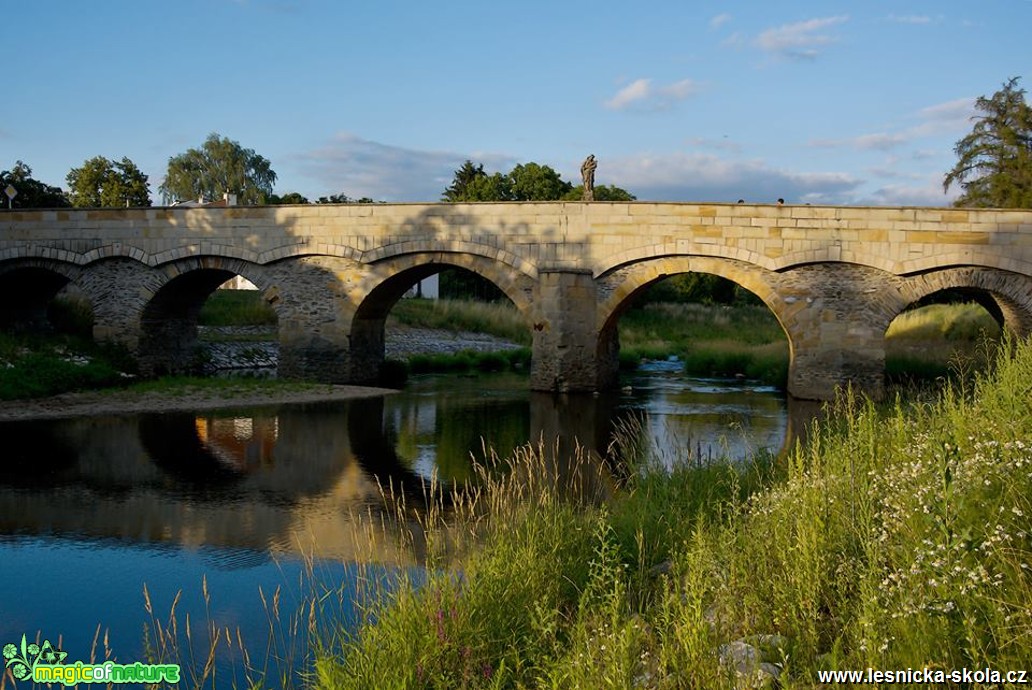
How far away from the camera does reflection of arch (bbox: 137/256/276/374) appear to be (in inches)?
816

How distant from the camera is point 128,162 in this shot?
142 ft

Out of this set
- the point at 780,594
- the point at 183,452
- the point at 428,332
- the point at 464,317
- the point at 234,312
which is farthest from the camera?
the point at 464,317

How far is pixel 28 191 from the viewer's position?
1308 inches

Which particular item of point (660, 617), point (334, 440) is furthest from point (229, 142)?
point (660, 617)

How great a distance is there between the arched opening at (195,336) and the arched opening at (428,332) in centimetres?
260

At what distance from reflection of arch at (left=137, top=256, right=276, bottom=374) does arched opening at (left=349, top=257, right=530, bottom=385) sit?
7.99ft

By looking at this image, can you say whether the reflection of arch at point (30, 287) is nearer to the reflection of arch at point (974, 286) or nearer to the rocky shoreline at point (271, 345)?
the rocky shoreline at point (271, 345)

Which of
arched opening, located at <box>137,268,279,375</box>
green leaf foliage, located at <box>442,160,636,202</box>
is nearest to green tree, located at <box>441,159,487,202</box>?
green leaf foliage, located at <box>442,160,636,202</box>

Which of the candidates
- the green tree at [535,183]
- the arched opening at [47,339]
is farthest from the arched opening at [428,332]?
the green tree at [535,183]

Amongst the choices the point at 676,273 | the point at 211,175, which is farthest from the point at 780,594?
the point at 211,175

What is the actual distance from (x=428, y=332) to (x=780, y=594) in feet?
88.4

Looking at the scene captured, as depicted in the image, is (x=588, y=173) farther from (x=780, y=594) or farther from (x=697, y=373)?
(x=780, y=594)

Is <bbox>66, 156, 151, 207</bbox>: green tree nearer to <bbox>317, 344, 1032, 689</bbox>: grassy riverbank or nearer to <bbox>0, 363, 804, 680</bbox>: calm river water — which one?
<bbox>0, 363, 804, 680</bbox>: calm river water

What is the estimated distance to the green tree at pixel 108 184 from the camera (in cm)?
4203
